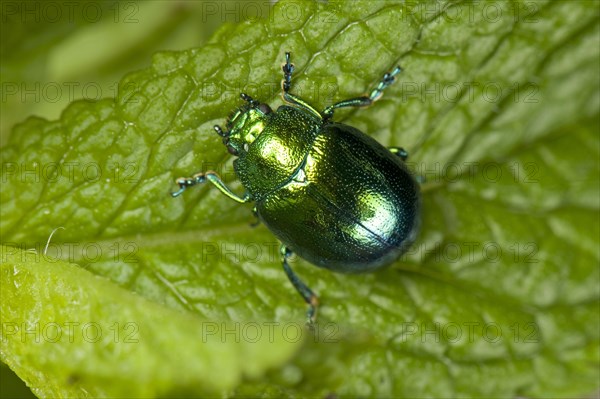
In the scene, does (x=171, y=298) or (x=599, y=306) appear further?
(x=599, y=306)

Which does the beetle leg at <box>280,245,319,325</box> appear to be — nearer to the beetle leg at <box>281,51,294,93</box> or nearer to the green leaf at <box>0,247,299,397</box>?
the green leaf at <box>0,247,299,397</box>

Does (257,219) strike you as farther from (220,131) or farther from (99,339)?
(99,339)

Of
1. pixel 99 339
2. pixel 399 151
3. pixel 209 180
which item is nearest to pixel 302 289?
pixel 209 180

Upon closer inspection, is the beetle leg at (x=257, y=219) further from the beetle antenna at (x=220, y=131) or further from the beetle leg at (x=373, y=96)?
the beetle leg at (x=373, y=96)

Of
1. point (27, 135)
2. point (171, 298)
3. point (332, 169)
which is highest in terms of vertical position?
point (332, 169)

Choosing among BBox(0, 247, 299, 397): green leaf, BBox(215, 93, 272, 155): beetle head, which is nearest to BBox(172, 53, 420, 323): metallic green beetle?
BBox(215, 93, 272, 155): beetle head

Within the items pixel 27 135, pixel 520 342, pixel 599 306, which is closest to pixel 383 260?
pixel 520 342

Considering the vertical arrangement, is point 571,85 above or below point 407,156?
above

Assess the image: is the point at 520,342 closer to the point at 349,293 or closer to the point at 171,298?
the point at 349,293
